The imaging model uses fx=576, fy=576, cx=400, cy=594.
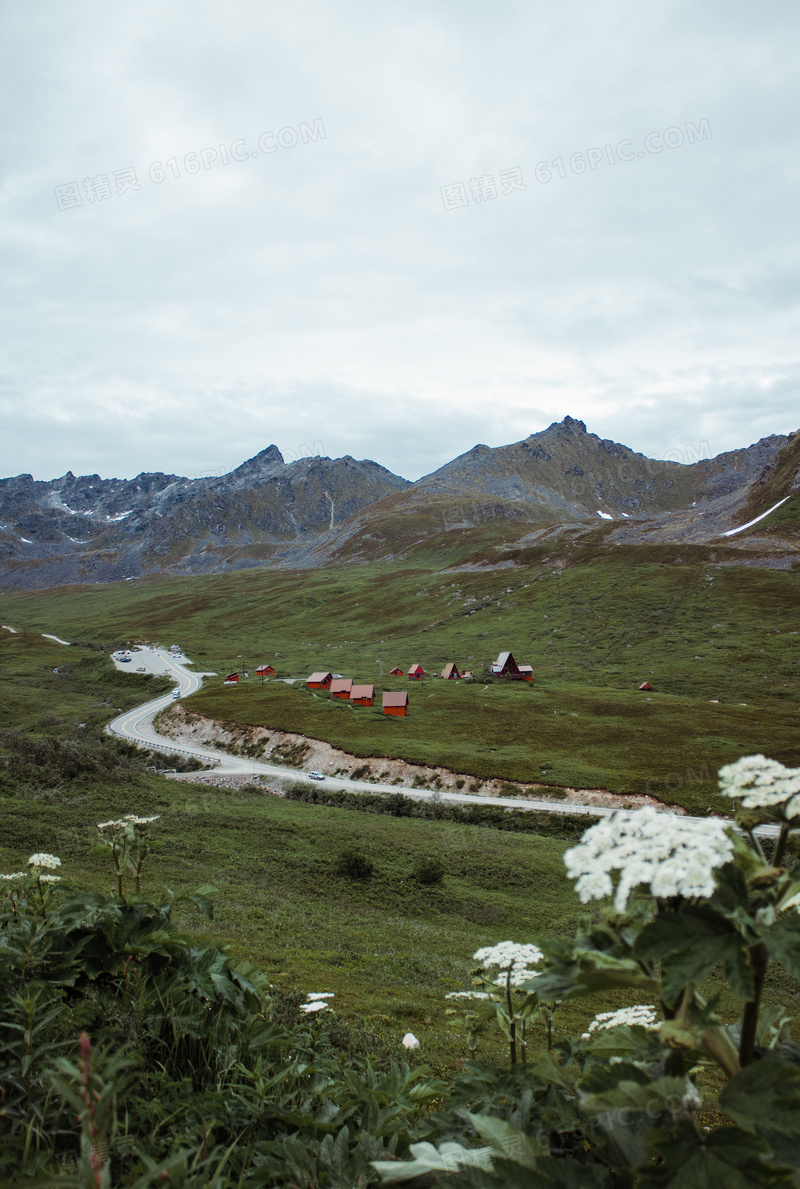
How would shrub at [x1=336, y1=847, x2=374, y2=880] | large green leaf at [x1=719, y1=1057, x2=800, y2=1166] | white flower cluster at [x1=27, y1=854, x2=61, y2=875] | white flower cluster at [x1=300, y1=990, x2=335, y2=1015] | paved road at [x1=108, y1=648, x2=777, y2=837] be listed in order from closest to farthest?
large green leaf at [x1=719, y1=1057, x2=800, y2=1166] < white flower cluster at [x1=27, y1=854, x2=61, y2=875] < white flower cluster at [x1=300, y1=990, x2=335, y2=1015] < shrub at [x1=336, y1=847, x2=374, y2=880] < paved road at [x1=108, y1=648, x2=777, y2=837]

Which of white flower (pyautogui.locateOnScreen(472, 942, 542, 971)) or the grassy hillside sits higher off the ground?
white flower (pyautogui.locateOnScreen(472, 942, 542, 971))

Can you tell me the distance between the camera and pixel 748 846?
2.94 m

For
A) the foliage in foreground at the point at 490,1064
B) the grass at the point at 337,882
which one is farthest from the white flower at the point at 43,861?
the grass at the point at 337,882

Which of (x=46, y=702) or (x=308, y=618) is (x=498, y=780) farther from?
(x=308, y=618)

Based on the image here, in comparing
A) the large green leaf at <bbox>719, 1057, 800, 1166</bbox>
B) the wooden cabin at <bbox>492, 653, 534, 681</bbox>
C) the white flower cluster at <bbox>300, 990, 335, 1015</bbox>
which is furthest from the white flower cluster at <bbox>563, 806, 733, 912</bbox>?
the wooden cabin at <bbox>492, 653, 534, 681</bbox>

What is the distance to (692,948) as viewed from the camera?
2.28 metres

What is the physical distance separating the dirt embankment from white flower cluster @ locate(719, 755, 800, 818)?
45080 mm

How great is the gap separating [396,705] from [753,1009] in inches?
2856

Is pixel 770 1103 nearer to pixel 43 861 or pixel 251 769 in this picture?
pixel 43 861

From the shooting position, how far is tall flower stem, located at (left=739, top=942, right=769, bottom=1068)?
7.73 ft

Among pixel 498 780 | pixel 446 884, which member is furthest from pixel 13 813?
pixel 498 780

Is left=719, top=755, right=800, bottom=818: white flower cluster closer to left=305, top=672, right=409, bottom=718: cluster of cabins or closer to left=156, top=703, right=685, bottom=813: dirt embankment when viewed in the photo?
left=156, top=703, right=685, bottom=813: dirt embankment

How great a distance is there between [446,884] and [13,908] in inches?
990

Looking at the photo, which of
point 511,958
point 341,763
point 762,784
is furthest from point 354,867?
point 341,763
